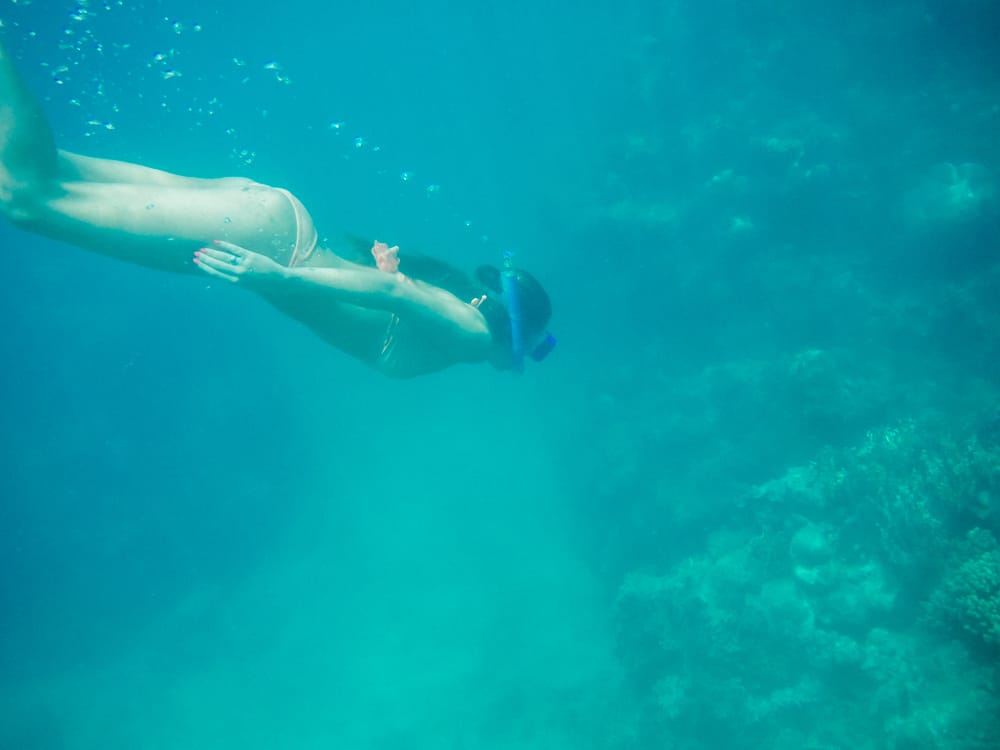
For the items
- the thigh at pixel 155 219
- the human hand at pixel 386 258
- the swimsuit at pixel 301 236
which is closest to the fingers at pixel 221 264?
the thigh at pixel 155 219

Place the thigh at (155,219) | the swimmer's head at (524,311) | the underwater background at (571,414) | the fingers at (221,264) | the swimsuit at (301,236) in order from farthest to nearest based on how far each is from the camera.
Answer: the underwater background at (571,414) → the swimmer's head at (524,311) → the swimsuit at (301,236) → the thigh at (155,219) → the fingers at (221,264)

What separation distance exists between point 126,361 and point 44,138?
2704 centimetres

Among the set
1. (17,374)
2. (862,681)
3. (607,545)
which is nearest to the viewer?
(862,681)

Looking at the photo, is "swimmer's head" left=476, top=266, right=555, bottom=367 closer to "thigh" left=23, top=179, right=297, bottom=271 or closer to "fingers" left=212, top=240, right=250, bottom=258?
"thigh" left=23, top=179, right=297, bottom=271

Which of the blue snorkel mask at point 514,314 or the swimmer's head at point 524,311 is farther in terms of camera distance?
the swimmer's head at point 524,311

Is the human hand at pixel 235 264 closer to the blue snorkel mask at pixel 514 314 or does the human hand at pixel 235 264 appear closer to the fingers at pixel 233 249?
the fingers at pixel 233 249

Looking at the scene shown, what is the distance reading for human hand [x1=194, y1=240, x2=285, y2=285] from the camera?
2980 millimetres

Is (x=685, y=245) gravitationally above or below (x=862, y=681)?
above

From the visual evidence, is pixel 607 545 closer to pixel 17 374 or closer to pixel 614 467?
pixel 614 467

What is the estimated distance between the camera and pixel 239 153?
26.2 metres

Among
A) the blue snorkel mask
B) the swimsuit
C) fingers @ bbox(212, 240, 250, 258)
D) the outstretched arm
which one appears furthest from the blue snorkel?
fingers @ bbox(212, 240, 250, 258)

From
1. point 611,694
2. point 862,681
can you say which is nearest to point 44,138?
point 862,681

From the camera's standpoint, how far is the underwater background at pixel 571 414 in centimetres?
1082

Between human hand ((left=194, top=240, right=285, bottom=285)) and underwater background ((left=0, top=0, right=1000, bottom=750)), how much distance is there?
1045cm
